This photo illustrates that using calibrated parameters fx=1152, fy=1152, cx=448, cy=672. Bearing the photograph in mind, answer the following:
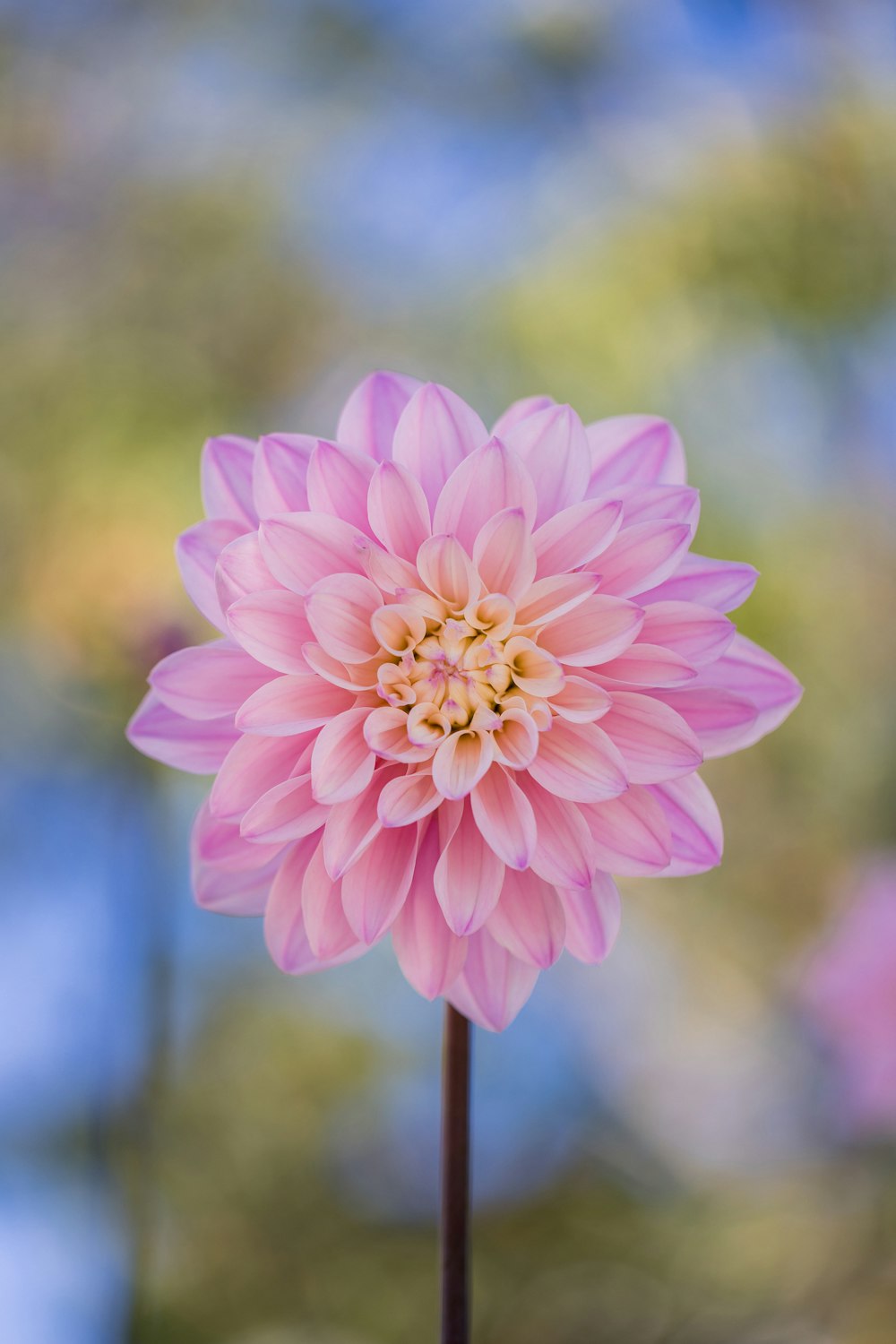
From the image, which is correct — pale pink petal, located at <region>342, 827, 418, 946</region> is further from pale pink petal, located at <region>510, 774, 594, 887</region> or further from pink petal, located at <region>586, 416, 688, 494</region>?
pink petal, located at <region>586, 416, 688, 494</region>

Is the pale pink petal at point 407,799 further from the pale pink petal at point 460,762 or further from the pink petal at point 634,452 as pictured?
the pink petal at point 634,452

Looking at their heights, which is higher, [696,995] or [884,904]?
[884,904]

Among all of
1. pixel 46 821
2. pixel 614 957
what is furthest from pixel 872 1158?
pixel 46 821

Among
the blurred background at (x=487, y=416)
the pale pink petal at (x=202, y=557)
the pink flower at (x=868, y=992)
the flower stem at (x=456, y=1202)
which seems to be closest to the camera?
the flower stem at (x=456, y=1202)

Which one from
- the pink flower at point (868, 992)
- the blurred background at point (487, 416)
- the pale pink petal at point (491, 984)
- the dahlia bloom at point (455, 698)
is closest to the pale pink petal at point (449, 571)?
the dahlia bloom at point (455, 698)

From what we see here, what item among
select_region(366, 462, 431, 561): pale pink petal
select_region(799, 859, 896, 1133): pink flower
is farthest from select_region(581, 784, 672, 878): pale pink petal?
select_region(799, 859, 896, 1133): pink flower

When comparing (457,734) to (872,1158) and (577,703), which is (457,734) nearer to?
(577,703)

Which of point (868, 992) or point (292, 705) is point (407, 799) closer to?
point (292, 705)
